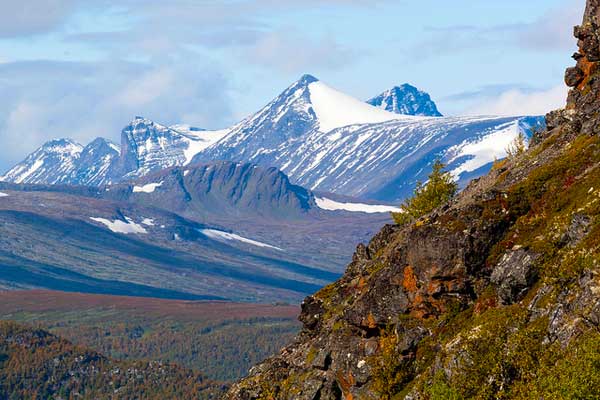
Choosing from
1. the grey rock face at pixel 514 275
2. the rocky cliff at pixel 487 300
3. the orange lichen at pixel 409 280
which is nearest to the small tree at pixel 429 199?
the rocky cliff at pixel 487 300

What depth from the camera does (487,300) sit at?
6894cm

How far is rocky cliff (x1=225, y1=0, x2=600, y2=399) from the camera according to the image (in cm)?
5809

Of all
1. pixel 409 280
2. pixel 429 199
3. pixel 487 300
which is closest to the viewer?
pixel 487 300

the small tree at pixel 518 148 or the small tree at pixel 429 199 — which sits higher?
the small tree at pixel 518 148

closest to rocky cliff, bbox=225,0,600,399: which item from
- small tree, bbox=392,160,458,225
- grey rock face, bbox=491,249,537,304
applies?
grey rock face, bbox=491,249,537,304

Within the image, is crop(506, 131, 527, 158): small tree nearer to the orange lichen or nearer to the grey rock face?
the orange lichen

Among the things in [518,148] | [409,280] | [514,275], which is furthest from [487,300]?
[518,148]

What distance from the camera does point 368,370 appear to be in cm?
7481

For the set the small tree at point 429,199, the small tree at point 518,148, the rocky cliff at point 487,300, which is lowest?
the rocky cliff at point 487,300

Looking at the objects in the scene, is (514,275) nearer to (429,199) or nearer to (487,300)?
(487,300)

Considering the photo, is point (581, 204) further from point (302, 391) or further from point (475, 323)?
point (302, 391)

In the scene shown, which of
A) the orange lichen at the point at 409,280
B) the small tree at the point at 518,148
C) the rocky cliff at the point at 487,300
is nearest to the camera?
the rocky cliff at the point at 487,300

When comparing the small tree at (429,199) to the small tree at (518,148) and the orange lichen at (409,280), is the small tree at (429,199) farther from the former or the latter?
the orange lichen at (409,280)

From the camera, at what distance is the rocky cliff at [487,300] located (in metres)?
58.1
